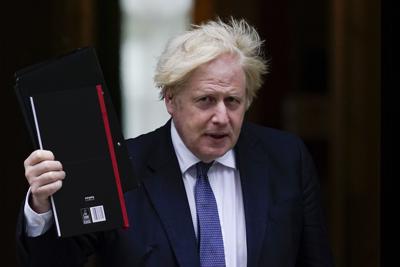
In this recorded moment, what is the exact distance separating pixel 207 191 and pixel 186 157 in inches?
5.8

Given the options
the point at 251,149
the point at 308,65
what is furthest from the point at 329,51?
the point at 251,149

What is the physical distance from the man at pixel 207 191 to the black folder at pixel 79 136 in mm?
141

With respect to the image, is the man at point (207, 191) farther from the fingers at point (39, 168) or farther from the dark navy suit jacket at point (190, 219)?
the fingers at point (39, 168)

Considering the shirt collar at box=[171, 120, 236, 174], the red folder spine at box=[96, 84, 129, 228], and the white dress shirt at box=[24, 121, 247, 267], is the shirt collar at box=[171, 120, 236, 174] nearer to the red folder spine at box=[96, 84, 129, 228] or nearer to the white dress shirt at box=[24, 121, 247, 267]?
the white dress shirt at box=[24, 121, 247, 267]

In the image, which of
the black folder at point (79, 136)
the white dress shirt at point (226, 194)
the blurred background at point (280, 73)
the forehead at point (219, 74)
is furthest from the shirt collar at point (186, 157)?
the blurred background at point (280, 73)

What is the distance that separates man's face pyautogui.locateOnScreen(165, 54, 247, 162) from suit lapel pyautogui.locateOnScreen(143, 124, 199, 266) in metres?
0.14

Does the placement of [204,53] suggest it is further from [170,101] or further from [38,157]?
[38,157]

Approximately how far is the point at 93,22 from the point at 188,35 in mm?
2044

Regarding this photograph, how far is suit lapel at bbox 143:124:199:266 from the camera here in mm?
3500

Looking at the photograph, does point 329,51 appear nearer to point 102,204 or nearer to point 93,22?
point 93,22

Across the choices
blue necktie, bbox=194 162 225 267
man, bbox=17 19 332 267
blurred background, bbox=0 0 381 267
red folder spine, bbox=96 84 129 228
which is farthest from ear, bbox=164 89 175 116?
blurred background, bbox=0 0 381 267

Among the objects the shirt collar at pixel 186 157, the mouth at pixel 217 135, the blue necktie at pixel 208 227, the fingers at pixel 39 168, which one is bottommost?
the blue necktie at pixel 208 227

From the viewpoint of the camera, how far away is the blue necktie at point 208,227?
349 cm

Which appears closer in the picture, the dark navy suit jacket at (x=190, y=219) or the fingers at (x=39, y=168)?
the fingers at (x=39, y=168)
